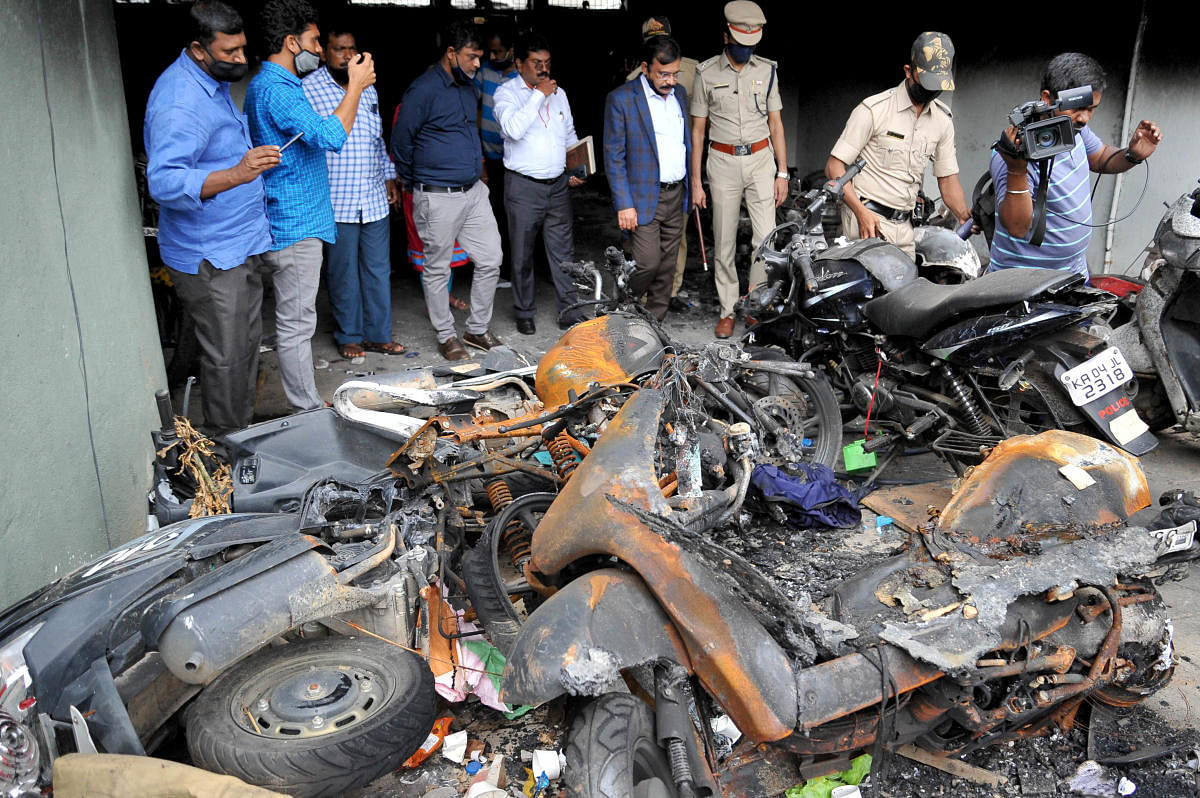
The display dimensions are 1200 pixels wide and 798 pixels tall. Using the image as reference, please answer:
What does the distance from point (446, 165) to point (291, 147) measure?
1.52 metres

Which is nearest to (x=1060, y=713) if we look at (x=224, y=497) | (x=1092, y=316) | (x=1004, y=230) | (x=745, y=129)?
(x=1092, y=316)

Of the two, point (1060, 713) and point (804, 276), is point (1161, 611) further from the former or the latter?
point (804, 276)

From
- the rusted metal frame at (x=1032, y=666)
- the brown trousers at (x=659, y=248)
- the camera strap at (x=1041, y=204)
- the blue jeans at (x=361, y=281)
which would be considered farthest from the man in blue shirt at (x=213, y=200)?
the rusted metal frame at (x=1032, y=666)

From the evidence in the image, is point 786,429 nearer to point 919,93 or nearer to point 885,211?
point 885,211

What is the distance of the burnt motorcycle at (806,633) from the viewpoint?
2506mm

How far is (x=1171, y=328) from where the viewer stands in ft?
16.6

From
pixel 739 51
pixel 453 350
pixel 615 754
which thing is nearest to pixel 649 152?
pixel 739 51

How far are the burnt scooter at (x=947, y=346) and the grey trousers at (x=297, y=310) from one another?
285 cm

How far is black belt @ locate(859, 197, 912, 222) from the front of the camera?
6.46 metres

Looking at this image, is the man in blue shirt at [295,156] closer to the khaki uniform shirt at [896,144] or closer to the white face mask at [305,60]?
the white face mask at [305,60]

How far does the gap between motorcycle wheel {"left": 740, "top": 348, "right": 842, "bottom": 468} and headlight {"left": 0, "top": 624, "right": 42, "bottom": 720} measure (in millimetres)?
3768

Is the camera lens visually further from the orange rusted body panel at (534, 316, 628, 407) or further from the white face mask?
the white face mask

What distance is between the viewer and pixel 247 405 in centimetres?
558

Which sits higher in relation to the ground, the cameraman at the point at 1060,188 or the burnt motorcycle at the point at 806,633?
the cameraman at the point at 1060,188
